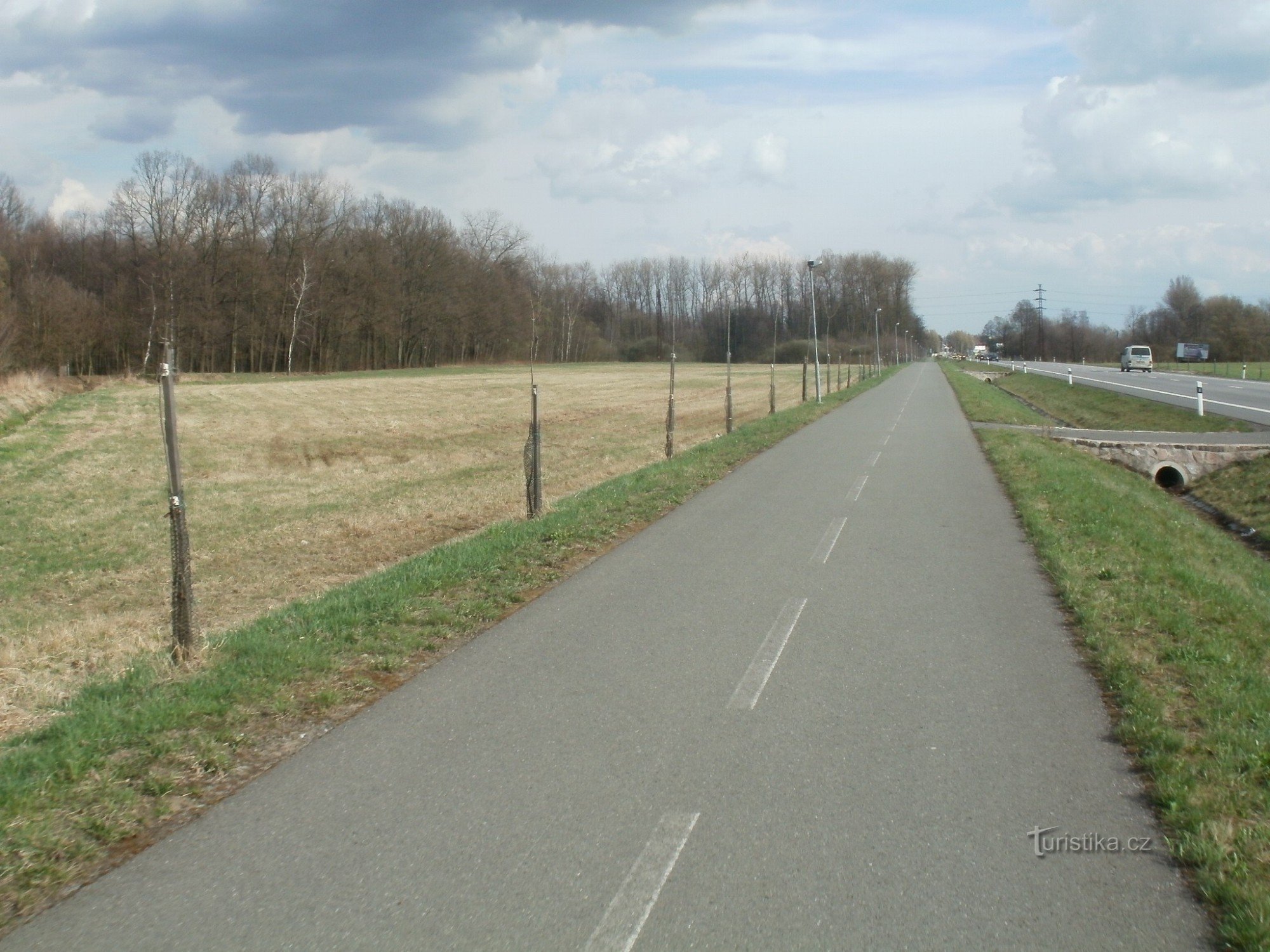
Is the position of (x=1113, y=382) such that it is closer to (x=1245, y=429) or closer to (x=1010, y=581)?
(x=1245, y=429)

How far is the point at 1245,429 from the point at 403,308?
6865 centimetres

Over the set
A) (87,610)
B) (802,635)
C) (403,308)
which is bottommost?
(87,610)

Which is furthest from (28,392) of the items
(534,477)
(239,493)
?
(534,477)

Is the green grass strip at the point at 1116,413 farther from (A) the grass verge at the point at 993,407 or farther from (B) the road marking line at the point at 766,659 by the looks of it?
(B) the road marking line at the point at 766,659

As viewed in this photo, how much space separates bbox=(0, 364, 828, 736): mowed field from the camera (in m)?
10.6

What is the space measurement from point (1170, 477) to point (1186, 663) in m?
18.4

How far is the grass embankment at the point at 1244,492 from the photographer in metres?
17.8

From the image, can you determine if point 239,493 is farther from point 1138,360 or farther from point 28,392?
point 1138,360

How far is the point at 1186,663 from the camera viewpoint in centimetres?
659

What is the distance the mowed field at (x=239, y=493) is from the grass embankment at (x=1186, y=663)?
6305 mm

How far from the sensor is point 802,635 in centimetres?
732

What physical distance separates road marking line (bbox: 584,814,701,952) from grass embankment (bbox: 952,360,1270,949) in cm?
203

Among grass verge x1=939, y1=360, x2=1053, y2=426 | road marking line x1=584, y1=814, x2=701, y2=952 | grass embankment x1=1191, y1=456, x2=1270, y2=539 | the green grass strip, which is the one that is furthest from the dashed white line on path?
grass verge x1=939, y1=360, x2=1053, y2=426

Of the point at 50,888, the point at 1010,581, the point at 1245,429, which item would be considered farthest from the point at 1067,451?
the point at 50,888
